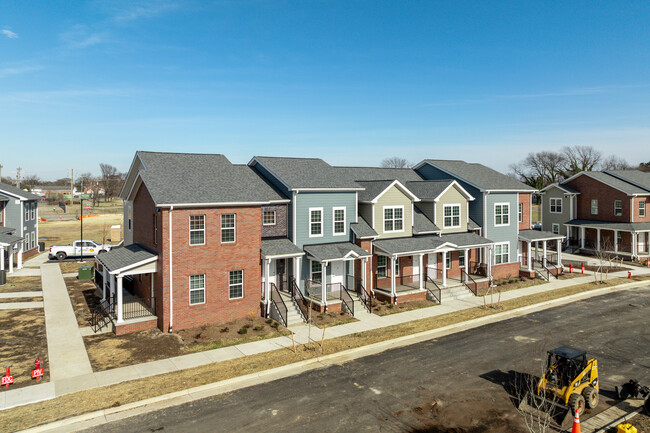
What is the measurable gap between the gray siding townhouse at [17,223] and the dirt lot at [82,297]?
7.48 meters

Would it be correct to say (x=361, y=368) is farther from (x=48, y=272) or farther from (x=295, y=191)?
(x=48, y=272)

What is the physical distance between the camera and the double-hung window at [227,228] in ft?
74.7

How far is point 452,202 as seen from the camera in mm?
33031

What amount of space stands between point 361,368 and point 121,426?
8795mm

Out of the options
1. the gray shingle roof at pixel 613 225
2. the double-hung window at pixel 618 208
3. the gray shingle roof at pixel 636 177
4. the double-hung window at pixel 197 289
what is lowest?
the double-hung window at pixel 197 289

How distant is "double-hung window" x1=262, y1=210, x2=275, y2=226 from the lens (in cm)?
2605

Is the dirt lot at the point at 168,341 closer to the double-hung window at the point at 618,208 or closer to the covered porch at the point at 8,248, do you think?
the covered porch at the point at 8,248

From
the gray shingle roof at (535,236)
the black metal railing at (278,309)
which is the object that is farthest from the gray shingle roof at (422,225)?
the black metal railing at (278,309)

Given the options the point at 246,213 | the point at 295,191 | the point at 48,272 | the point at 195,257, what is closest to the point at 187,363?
the point at 195,257

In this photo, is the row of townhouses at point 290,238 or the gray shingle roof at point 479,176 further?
the gray shingle roof at point 479,176

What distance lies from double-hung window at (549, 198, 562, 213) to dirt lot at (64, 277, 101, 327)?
48978mm

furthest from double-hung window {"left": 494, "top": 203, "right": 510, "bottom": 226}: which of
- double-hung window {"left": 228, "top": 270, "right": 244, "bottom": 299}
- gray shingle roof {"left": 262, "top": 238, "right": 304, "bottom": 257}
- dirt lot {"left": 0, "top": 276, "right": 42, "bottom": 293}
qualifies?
dirt lot {"left": 0, "top": 276, "right": 42, "bottom": 293}

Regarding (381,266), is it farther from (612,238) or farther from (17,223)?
(17,223)

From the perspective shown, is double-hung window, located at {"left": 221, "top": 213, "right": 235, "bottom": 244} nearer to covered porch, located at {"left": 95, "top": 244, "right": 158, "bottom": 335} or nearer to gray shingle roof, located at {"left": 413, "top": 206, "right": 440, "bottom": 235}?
covered porch, located at {"left": 95, "top": 244, "right": 158, "bottom": 335}
